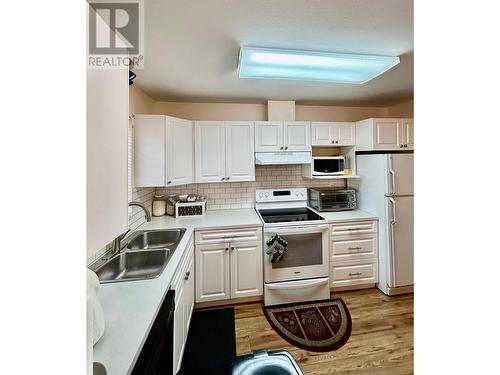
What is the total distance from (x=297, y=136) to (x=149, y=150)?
179 centimetres

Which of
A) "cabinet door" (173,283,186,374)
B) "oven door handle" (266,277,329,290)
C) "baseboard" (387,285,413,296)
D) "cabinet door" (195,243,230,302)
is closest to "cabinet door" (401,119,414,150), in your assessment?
"baseboard" (387,285,413,296)

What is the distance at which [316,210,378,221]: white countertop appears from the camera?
2.56 meters

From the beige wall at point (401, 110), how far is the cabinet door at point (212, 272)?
310cm

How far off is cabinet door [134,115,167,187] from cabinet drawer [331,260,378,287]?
2.22 m

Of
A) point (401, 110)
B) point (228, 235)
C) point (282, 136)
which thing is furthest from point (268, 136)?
point (401, 110)

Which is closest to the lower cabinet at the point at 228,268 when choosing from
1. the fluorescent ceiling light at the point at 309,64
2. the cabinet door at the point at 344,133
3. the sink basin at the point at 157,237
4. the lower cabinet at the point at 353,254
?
the sink basin at the point at 157,237

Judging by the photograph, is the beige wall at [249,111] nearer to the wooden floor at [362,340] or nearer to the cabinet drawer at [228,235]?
the cabinet drawer at [228,235]

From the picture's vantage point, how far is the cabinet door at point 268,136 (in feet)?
9.10

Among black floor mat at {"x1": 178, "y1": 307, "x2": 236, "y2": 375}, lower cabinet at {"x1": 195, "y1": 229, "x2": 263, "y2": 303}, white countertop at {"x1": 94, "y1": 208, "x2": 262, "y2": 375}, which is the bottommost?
black floor mat at {"x1": 178, "y1": 307, "x2": 236, "y2": 375}

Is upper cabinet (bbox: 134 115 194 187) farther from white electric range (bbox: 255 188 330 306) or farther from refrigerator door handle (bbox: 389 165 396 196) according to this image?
refrigerator door handle (bbox: 389 165 396 196)

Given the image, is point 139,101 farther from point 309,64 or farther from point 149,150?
point 309,64
